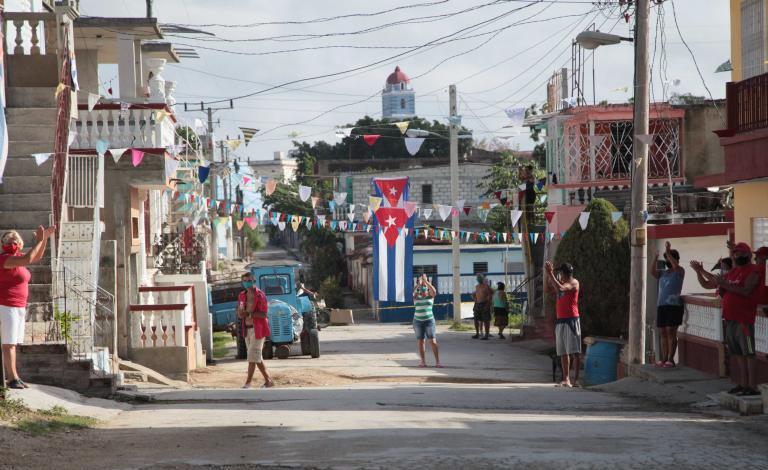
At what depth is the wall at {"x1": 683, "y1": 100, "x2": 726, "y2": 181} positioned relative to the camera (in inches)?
1190

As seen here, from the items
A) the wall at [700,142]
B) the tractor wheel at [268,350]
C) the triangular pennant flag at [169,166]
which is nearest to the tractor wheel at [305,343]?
the tractor wheel at [268,350]

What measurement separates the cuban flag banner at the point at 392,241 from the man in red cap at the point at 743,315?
2385 centimetres

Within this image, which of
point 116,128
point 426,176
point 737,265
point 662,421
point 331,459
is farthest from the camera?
point 426,176

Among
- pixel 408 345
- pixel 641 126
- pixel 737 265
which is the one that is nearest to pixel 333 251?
pixel 408 345

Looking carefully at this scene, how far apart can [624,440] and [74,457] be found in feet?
15.3

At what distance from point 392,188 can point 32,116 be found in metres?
19.3

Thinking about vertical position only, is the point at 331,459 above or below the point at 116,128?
below

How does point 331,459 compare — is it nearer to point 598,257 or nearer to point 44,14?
point 44,14

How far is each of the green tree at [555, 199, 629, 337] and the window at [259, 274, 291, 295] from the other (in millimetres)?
6930

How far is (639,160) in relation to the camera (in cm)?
1748

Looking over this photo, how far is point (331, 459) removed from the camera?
8750 mm

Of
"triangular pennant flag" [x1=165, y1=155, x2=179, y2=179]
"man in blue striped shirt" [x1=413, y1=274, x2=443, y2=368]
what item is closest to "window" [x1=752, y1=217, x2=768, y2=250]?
"man in blue striped shirt" [x1=413, y1=274, x2=443, y2=368]

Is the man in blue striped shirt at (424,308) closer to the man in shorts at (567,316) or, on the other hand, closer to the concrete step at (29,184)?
the man in shorts at (567,316)

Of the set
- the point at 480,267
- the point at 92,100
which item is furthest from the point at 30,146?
the point at 480,267
